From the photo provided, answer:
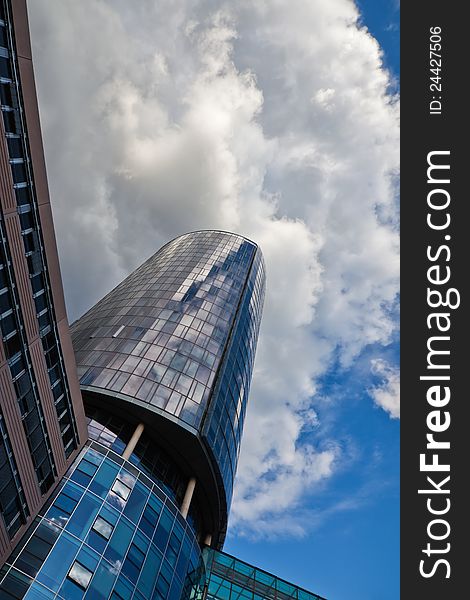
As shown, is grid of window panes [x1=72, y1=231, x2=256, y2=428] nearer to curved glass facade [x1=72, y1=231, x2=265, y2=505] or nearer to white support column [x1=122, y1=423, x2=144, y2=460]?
curved glass facade [x1=72, y1=231, x2=265, y2=505]

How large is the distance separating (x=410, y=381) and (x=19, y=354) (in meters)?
21.6

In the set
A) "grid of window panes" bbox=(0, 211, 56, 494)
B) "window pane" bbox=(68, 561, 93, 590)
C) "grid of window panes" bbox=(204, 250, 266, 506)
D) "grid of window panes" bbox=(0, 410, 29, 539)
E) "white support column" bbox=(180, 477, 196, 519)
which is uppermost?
"grid of window panes" bbox=(204, 250, 266, 506)

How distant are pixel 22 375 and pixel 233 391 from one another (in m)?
33.1

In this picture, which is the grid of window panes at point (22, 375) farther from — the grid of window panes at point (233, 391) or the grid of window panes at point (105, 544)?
the grid of window panes at point (233, 391)

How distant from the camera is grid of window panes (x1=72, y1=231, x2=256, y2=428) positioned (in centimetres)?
4312

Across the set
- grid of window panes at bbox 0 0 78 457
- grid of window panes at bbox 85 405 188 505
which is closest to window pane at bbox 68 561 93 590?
grid of window panes at bbox 0 0 78 457

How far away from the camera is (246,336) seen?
6394 centimetres

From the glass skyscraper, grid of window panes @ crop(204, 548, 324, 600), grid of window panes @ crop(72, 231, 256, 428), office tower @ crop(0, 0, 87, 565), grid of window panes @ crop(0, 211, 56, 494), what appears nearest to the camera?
office tower @ crop(0, 0, 87, 565)

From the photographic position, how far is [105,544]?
2775 cm

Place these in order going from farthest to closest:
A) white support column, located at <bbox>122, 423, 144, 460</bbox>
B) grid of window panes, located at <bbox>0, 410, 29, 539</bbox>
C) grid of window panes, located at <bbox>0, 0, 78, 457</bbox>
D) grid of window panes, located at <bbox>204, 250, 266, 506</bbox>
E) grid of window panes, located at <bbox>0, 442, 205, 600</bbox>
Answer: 1. grid of window panes, located at <bbox>204, 250, 266, 506</bbox>
2. white support column, located at <bbox>122, 423, 144, 460</bbox>
3. grid of window panes, located at <bbox>0, 442, 205, 600</bbox>
4. grid of window panes, located at <bbox>0, 410, 29, 539</bbox>
5. grid of window panes, located at <bbox>0, 0, 78, 457</bbox>

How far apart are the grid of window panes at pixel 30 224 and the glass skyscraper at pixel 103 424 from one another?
0.08 metres

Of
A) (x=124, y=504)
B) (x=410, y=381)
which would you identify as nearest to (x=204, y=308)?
(x=124, y=504)

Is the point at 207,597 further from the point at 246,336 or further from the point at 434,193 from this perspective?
the point at 434,193

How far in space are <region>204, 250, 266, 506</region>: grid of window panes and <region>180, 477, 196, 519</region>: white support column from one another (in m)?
3.46
